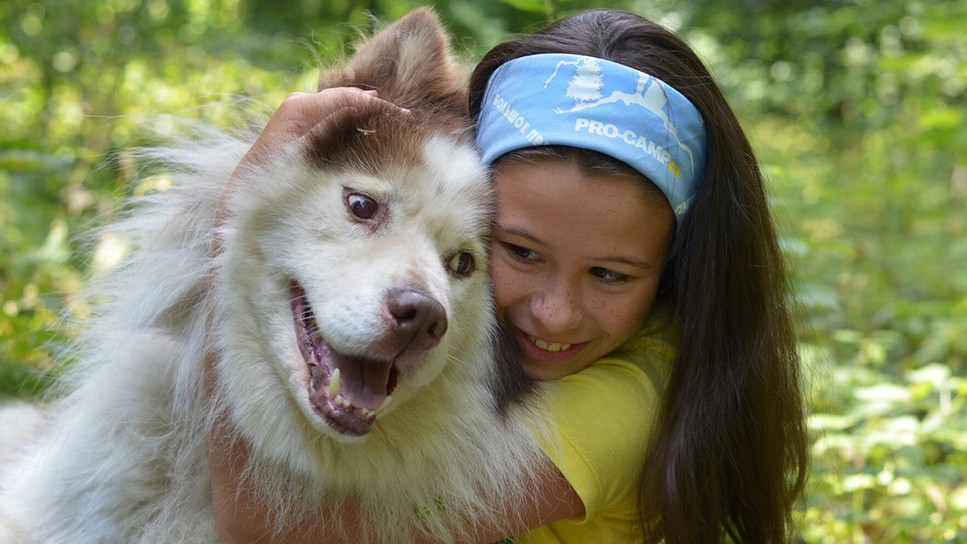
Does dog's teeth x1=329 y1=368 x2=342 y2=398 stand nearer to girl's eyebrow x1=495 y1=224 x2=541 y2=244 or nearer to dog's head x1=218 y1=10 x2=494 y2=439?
dog's head x1=218 y1=10 x2=494 y2=439

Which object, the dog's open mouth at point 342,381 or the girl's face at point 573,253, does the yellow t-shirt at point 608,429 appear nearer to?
the girl's face at point 573,253

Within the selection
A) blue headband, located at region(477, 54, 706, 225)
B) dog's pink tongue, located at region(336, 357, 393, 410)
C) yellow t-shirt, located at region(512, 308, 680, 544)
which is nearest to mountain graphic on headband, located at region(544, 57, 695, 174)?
blue headband, located at region(477, 54, 706, 225)

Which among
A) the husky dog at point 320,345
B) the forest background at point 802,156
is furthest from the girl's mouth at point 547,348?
the forest background at point 802,156

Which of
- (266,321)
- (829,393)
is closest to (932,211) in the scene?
(829,393)

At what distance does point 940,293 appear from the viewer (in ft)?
18.7

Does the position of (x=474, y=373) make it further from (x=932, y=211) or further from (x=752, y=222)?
(x=932, y=211)

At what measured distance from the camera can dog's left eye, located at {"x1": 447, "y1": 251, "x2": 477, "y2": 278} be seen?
6.94 feet

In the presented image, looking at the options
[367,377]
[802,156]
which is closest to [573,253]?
[367,377]

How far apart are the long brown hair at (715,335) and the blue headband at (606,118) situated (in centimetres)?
6

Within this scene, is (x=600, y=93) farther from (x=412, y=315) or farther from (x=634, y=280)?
(x=412, y=315)

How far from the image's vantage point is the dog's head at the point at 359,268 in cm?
183

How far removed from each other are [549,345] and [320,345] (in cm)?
64

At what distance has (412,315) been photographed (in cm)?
179

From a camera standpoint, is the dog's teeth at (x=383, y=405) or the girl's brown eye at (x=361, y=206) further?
the girl's brown eye at (x=361, y=206)
